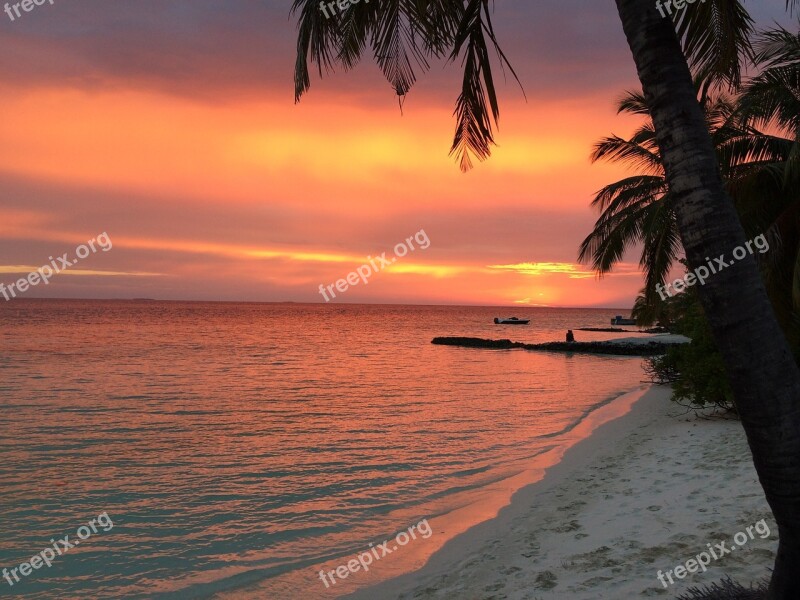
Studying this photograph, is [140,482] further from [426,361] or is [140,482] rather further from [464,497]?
[426,361]

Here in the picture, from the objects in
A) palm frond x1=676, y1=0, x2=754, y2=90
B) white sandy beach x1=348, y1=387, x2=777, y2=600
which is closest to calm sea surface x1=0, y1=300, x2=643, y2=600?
white sandy beach x1=348, y1=387, x2=777, y2=600

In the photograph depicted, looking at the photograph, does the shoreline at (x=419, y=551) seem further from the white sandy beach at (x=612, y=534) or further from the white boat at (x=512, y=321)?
the white boat at (x=512, y=321)

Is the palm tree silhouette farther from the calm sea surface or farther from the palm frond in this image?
the calm sea surface

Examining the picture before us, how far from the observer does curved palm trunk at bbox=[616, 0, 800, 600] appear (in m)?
3.11

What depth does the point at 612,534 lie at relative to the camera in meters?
6.85

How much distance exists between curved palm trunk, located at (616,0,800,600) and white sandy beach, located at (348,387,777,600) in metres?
2.32

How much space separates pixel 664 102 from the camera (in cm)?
332

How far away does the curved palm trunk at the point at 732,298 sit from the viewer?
311 cm

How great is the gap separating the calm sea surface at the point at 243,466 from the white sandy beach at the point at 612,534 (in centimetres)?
98

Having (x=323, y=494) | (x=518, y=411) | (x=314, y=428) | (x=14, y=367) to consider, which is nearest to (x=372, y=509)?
(x=323, y=494)

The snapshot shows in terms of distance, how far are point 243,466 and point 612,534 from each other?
325 inches

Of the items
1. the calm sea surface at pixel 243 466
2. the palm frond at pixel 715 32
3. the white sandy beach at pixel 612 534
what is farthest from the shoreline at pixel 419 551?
the palm frond at pixel 715 32

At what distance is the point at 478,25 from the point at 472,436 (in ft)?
39.2

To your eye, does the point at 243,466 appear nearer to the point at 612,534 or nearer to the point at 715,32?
the point at 612,534
